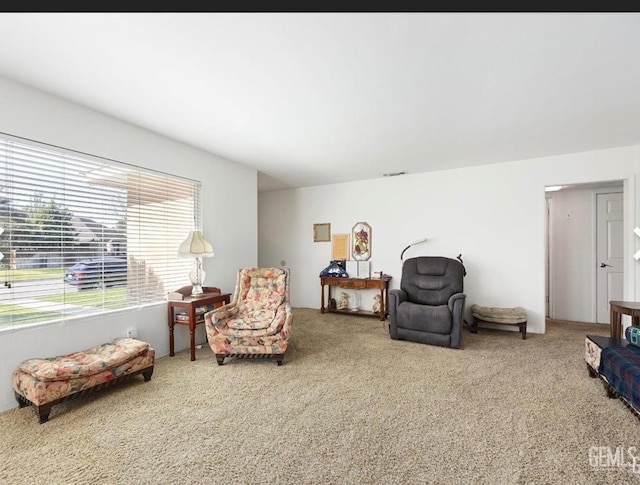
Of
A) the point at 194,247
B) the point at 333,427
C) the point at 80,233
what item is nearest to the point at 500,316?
the point at 333,427

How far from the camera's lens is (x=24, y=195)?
7.58 feet

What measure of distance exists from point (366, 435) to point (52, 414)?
2117 millimetres

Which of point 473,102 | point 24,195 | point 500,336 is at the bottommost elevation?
point 500,336

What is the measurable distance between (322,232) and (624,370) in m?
4.34

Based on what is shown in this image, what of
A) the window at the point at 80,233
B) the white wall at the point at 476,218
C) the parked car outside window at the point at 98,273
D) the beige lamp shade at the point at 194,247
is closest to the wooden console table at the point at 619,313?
the white wall at the point at 476,218

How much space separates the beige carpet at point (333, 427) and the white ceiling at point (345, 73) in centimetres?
228

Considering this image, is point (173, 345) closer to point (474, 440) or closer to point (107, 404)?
point (107, 404)

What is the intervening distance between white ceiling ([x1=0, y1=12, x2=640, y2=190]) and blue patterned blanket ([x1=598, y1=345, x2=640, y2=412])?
192 centimetres

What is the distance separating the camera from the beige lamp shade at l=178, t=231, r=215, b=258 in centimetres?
330

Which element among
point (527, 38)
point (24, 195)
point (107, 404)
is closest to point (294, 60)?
point (527, 38)

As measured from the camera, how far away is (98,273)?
279 centimetres

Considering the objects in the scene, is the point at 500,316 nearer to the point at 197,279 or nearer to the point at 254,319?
the point at 254,319

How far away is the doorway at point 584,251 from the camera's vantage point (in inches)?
173

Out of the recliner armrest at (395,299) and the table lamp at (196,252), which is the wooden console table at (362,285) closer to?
the recliner armrest at (395,299)
